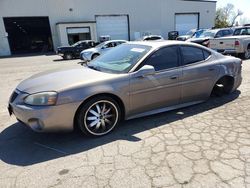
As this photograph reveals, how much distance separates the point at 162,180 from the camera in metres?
2.66

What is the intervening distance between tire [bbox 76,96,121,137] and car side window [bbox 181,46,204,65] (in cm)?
174

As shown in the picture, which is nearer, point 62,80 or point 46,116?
point 46,116

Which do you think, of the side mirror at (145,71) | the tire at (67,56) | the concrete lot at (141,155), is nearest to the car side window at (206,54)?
the concrete lot at (141,155)

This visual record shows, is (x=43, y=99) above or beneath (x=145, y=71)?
beneath

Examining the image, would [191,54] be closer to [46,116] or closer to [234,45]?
[46,116]

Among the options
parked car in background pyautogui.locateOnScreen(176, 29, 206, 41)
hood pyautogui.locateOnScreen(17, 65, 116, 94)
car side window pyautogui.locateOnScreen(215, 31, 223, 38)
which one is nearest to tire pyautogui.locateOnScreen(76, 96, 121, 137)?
hood pyautogui.locateOnScreen(17, 65, 116, 94)

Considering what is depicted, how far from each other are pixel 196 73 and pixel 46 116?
2.92m

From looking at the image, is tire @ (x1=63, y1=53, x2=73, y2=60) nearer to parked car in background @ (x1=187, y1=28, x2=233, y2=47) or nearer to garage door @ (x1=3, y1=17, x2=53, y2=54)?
parked car in background @ (x1=187, y1=28, x2=233, y2=47)

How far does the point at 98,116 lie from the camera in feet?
12.2

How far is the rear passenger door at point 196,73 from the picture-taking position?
4.53 metres

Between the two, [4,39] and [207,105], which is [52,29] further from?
[207,105]

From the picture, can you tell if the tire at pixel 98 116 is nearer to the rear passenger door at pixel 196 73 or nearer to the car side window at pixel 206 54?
the rear passenger door at pixel 196 73

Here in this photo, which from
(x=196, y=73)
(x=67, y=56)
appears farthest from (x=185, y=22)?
(x=196, y=73)

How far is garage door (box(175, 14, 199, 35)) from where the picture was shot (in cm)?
3675
